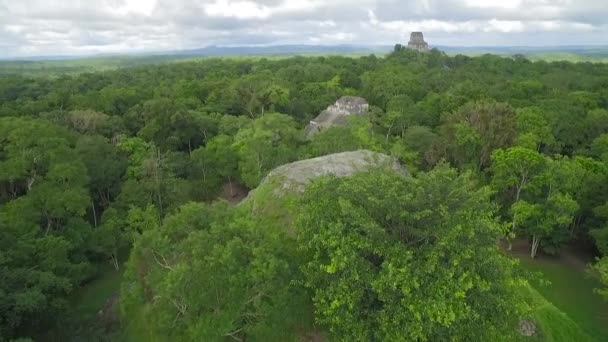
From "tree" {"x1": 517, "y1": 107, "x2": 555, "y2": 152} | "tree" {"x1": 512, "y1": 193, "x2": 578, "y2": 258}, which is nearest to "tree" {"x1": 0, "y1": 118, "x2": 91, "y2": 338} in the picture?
"tree" {"x1": 512, "y1": 193, "x2": 578, "y2": 258}

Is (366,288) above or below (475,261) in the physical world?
below

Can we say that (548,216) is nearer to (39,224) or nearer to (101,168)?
(101,168)

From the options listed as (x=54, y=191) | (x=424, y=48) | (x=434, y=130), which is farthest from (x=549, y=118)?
(x=424, y=48)

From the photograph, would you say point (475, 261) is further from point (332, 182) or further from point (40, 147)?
point (40, 147)

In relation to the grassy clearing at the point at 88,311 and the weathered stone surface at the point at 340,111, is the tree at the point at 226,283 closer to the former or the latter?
the grassy clearing at the point at 88,311

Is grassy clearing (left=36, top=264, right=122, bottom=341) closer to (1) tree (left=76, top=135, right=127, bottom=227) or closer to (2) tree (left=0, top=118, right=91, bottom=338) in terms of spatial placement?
(2) tree (left=0, top=118, right=91, bottom=338)
